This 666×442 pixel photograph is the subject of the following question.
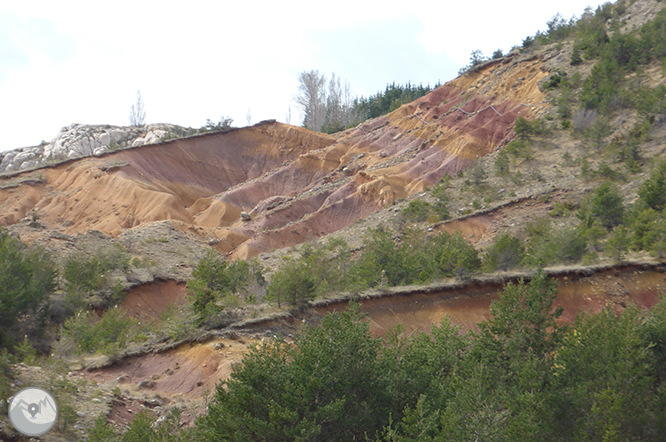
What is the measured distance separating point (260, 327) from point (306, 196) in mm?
27980

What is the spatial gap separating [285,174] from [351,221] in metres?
14.7

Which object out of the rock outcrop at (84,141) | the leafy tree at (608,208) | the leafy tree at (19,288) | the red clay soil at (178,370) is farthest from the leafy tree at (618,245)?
the rock outcrop at (84,141)

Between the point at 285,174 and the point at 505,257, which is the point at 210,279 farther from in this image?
the point at 285,174

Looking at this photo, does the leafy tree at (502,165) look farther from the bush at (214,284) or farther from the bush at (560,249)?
the bush at (214,284)

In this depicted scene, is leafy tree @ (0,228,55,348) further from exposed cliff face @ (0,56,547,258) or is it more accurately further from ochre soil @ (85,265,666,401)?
exposed cliff face @ (0,56,547,258)

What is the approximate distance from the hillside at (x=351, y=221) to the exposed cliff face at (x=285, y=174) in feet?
0.69

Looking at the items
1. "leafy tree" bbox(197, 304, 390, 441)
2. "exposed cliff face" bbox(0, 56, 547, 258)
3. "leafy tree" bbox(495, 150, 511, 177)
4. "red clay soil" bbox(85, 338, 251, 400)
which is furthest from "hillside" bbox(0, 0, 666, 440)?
"leafy tree" bbox(197, 304, 390, 441)

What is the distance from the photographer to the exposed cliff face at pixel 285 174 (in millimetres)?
36062

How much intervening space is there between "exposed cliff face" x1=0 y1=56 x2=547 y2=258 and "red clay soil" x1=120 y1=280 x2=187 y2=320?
9471 millimetres

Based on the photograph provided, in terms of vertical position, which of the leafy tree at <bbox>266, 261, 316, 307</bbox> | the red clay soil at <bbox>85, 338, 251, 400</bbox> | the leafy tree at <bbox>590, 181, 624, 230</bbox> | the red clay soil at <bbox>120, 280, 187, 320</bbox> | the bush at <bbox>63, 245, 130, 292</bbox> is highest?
the leafy tree at <bbox>590, 181, 624, 230</bbox>

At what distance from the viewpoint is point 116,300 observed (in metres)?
19.7

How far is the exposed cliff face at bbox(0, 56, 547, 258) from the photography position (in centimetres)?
3606

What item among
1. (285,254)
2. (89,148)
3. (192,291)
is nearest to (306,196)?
(285,254)

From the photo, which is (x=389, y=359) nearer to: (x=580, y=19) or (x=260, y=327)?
(x=260, y=327)
